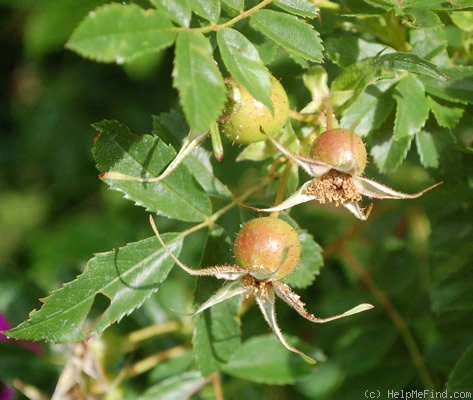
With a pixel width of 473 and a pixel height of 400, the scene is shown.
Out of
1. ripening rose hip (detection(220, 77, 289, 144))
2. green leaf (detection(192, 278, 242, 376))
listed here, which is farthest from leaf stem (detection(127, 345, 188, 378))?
ripening rose hip (detection(220, 77, 289, 144))

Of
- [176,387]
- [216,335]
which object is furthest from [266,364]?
[216,335]

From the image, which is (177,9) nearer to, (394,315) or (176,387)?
(176,387)

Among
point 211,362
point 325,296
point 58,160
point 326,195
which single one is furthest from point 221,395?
point 58,160

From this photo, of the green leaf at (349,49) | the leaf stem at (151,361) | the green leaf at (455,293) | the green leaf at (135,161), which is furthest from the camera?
the leaf stem at (151,361)

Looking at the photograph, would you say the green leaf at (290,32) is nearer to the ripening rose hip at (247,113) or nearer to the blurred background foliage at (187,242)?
the ripening rose hip at (247,113)

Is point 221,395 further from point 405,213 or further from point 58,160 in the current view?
point 58,160

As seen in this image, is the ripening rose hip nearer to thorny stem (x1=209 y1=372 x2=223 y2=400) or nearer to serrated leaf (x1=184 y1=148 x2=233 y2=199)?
serrated leaf (x1=184 y1=148 x2=233 y2=199)

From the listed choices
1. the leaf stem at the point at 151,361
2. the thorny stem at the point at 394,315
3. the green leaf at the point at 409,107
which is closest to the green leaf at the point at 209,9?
the green leaf at the point at 409,107
